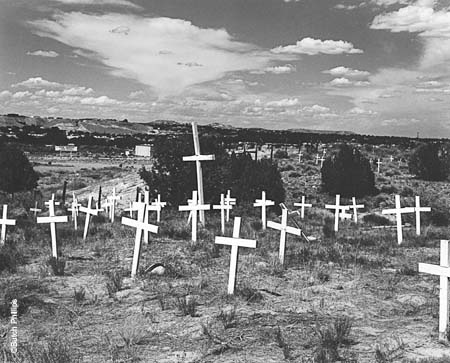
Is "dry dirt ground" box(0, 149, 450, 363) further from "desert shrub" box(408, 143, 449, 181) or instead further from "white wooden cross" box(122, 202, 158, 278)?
"desert shrub" box(408, 143, 449, 181)

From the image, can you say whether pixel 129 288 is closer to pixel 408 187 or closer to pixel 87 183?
pixel 408 187

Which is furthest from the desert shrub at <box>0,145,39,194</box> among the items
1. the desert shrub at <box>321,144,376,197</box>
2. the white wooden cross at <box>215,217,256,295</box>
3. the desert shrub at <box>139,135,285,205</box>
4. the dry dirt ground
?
the white wooden cross at <box>215,217,256,295</box>

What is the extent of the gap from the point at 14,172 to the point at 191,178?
1387 cm

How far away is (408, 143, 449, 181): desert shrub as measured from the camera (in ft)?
141

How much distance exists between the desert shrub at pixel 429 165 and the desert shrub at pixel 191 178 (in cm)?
2234

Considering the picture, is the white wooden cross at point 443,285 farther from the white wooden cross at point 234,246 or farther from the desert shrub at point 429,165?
the desert shrub at point 429,165

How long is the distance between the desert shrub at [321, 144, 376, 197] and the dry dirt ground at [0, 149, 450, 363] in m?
21.9

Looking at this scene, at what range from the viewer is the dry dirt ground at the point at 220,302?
598 cm

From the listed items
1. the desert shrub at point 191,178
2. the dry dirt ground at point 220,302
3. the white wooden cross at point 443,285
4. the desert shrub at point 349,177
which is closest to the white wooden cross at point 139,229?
the dry dirt ground at point 220,302

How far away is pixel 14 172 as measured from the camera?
31766mm

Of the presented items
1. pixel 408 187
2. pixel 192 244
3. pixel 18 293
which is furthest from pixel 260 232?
→ pixel 408 187

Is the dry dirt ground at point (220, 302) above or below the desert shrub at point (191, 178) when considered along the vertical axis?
below

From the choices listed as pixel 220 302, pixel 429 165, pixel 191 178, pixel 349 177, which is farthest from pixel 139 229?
pixel 429 165

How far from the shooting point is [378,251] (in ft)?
40.8
